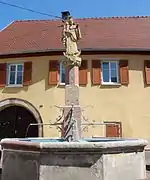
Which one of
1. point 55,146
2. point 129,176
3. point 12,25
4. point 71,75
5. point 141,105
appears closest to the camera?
point 55,146

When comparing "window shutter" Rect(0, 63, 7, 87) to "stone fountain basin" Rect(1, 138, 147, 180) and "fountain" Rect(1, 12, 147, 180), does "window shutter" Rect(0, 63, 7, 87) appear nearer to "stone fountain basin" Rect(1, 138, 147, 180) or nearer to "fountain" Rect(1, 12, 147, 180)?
"fountain" Rect(1, 12, 147, 180)

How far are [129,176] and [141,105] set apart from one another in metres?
11.4

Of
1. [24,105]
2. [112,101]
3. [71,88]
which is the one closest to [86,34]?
[112,101]

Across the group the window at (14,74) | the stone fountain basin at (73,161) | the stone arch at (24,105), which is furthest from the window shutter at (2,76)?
the stone fountain basin at (73,161)

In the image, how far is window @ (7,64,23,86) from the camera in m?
18.3

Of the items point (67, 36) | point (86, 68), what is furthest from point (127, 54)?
point (67, 36)

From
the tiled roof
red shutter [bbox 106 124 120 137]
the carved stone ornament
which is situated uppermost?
the tiled roof

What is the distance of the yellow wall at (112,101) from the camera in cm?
1703

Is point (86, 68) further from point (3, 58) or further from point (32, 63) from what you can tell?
point (3, 58)

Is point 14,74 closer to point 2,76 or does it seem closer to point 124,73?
point 2,76

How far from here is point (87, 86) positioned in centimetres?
1747

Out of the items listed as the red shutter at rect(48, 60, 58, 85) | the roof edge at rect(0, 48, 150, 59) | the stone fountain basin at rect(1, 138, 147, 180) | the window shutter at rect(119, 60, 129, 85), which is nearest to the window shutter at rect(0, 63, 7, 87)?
the roof edge at rect(0, 48, 150, 59)

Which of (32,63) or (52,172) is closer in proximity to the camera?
(52,172)

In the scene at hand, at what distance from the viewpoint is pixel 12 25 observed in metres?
22.8
